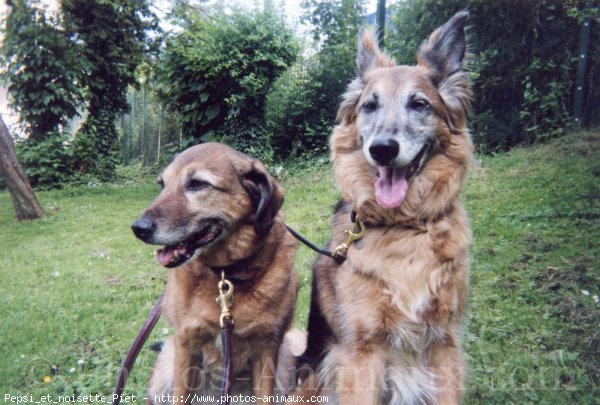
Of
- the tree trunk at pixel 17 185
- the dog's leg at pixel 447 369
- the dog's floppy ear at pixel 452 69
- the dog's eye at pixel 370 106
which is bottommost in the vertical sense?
the tree trunk at pixel 17 185

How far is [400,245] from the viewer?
8.06 feet

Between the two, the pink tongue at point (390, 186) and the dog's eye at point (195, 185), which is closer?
the pink tongue at point (390, 186)

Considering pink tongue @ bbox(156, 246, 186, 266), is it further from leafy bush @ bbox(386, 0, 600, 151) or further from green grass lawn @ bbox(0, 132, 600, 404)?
leafy bush @ bbox(386, 0, 600, 151)

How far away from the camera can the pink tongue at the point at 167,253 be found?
2.59m

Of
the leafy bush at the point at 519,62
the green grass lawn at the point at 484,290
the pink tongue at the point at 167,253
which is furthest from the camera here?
the leafy bush at the point at 519,62

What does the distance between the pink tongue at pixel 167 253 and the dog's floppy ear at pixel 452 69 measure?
168cm

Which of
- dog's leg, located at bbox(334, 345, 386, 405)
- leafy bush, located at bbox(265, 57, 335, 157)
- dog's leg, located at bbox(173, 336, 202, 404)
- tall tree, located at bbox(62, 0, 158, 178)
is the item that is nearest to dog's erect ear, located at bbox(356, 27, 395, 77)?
dog's leg, located at bbox(334, 345, 386, 405)

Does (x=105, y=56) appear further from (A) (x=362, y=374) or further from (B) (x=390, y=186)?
(A) (x=362, y=374)

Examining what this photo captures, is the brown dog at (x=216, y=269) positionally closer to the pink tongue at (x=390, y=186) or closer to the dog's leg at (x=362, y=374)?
the dog's leg at (x=362, y=374)

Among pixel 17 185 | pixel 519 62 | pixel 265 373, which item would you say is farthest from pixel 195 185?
pixel 17 185

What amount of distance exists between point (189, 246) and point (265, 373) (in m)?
0.86

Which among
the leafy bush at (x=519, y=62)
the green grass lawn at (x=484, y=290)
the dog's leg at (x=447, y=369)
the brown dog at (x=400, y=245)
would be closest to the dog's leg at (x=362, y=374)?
the brown dog at (x=400, y=245)

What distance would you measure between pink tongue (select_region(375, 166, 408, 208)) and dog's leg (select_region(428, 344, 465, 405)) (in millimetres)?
781

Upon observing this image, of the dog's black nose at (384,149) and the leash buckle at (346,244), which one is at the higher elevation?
the dog's black nose at (384,149)
